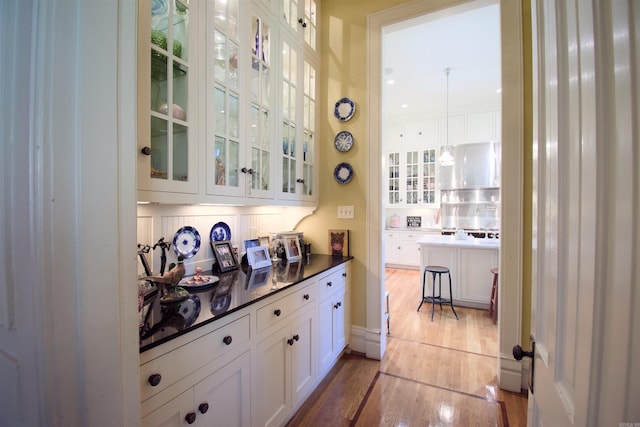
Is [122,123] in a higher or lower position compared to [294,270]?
higher

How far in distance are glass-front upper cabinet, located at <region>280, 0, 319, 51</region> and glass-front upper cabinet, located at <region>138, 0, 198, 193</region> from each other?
3.25 ft

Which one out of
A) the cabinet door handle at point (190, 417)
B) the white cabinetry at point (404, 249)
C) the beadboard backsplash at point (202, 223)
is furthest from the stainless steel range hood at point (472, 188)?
the cabinet door handle at point (190, 417)

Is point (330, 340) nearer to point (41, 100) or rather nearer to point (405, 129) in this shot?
point (41, 100)

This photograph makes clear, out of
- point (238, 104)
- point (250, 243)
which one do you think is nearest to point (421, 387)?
point (250, 243)

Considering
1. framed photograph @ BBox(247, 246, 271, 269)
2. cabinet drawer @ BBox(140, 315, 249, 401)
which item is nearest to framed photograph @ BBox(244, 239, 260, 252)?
framed photograph @ BBox(247, 246, 271, 269)

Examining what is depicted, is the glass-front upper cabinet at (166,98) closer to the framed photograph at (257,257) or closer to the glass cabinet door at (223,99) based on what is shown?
the glass cabinet door at (223,99)

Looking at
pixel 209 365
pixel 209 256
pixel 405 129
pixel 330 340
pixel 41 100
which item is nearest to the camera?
pixel 41 100

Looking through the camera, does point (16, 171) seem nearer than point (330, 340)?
Yes

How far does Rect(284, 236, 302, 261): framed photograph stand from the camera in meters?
2.19

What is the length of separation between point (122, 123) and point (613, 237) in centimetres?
85

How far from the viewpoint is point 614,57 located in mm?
355

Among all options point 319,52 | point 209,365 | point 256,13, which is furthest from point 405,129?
point 209,365

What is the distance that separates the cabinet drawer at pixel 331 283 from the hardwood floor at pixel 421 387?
2.16 ft

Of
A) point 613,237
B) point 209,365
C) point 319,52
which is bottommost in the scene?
point 209,365
